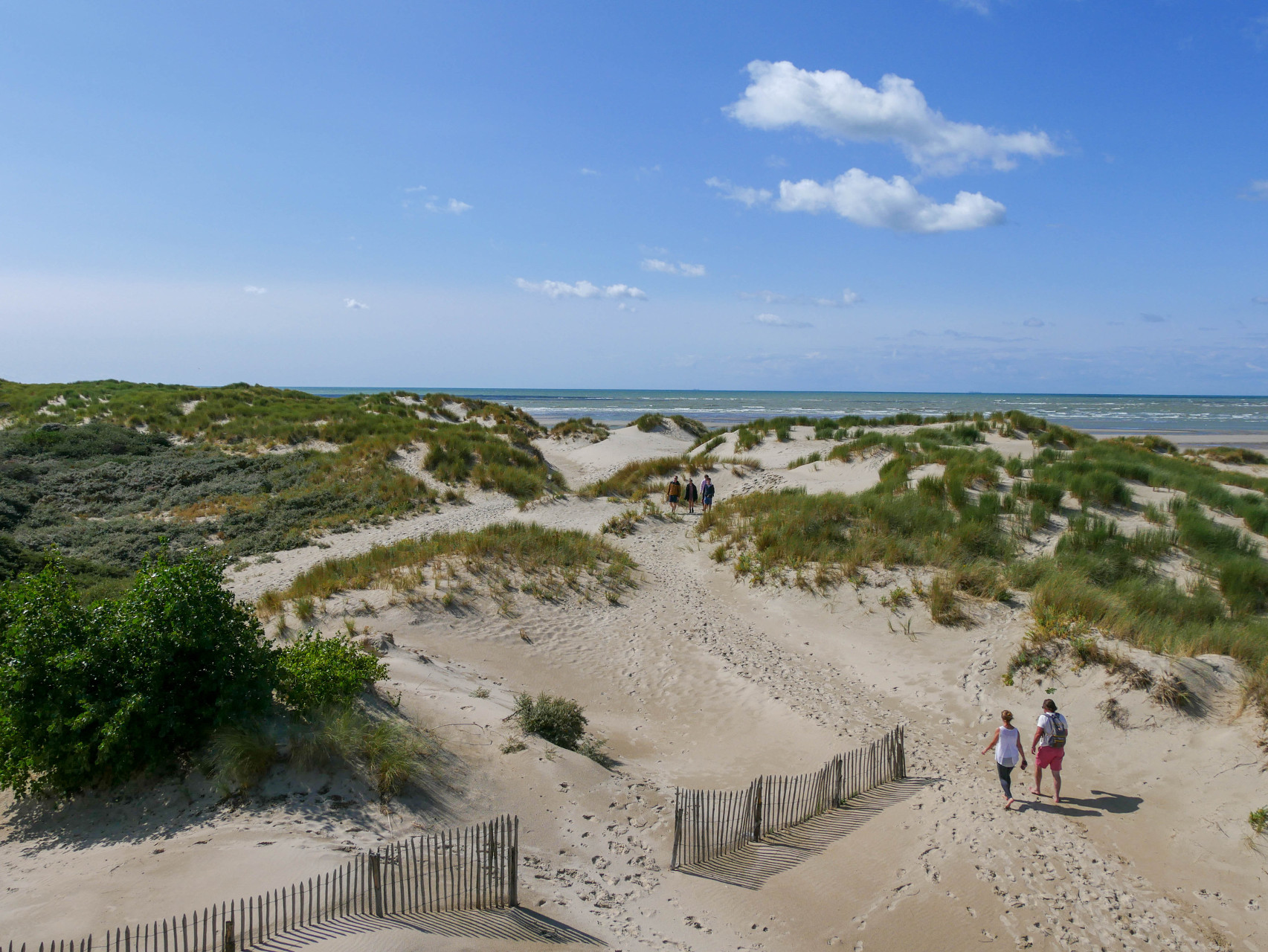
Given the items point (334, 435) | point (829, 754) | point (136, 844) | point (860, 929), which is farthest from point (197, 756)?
point (334, 435)

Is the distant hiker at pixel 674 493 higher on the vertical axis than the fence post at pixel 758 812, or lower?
higher

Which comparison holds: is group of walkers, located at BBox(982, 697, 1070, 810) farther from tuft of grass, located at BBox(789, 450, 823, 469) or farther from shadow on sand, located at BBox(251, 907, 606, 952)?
tuft of grass, located at BBox(789, 450, 823, 469)

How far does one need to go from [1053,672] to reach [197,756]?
11.9m

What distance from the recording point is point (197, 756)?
7098 mm

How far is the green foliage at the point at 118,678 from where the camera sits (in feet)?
21.4

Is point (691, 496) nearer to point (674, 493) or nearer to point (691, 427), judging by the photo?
point (674, 493)

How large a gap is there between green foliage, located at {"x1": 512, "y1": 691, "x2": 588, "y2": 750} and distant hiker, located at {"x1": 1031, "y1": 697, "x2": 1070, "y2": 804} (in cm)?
566

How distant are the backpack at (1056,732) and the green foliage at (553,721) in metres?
5.78

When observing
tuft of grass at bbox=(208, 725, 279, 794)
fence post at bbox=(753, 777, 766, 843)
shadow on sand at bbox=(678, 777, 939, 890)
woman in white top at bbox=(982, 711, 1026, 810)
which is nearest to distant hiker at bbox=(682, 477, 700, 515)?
shadow on sand at bbox=(678, 777, 939, 890)

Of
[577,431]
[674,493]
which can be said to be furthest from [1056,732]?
[577,431]

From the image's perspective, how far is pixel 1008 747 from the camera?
A: 8.09 metres

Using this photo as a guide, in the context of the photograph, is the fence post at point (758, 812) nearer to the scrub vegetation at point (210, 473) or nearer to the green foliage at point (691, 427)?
the scrub vegetation at point (210, 473)

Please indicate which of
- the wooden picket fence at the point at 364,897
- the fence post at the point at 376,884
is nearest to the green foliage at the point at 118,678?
the wooden picket fence at the point at 364,897

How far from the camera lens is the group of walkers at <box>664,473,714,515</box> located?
23797mm
